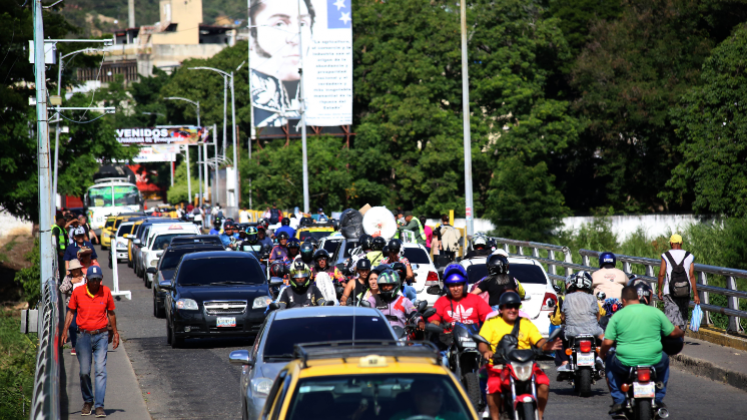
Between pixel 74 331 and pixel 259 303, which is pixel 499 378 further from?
pixel 259 303

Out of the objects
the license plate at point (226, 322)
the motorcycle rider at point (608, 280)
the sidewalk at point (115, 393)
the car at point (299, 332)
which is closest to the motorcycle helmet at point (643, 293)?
the motorcycle rider at point (608, 280)

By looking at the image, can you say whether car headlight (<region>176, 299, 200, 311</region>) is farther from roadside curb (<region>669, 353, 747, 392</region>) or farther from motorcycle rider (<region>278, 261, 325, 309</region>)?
roadside curb (<region>669, 353, 747, 392</region>)

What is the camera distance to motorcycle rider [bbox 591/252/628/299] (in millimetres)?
12430

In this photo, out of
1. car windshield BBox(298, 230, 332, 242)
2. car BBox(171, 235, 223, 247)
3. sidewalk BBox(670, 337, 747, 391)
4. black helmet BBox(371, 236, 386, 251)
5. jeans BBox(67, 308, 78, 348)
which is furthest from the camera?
car windshield BBox(298, 230, 332, 242)

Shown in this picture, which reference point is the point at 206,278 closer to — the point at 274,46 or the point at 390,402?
the point at 390,402

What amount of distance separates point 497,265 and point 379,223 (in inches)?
445

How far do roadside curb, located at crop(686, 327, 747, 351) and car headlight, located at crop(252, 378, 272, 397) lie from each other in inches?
329

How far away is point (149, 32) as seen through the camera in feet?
473

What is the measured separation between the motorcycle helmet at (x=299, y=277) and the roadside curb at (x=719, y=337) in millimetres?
6295

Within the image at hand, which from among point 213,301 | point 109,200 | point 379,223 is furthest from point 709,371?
point 109,200

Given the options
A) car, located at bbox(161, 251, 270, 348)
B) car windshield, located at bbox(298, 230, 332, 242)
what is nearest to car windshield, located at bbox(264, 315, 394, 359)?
car, located at bbox(161, 251, 270, 348)

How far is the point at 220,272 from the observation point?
17.1m

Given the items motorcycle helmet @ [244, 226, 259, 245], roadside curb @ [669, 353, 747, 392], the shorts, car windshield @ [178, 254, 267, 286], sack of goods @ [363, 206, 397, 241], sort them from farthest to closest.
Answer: motorcycle helmet @ [244, 226, 259, 245]
sack of goods @ [363, 206, 397, 241]
car windshield @ [178, 254, 267, 286]
roadside curb @ [669, 353, 747, 392]
the shorts

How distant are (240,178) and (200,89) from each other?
32.9m
